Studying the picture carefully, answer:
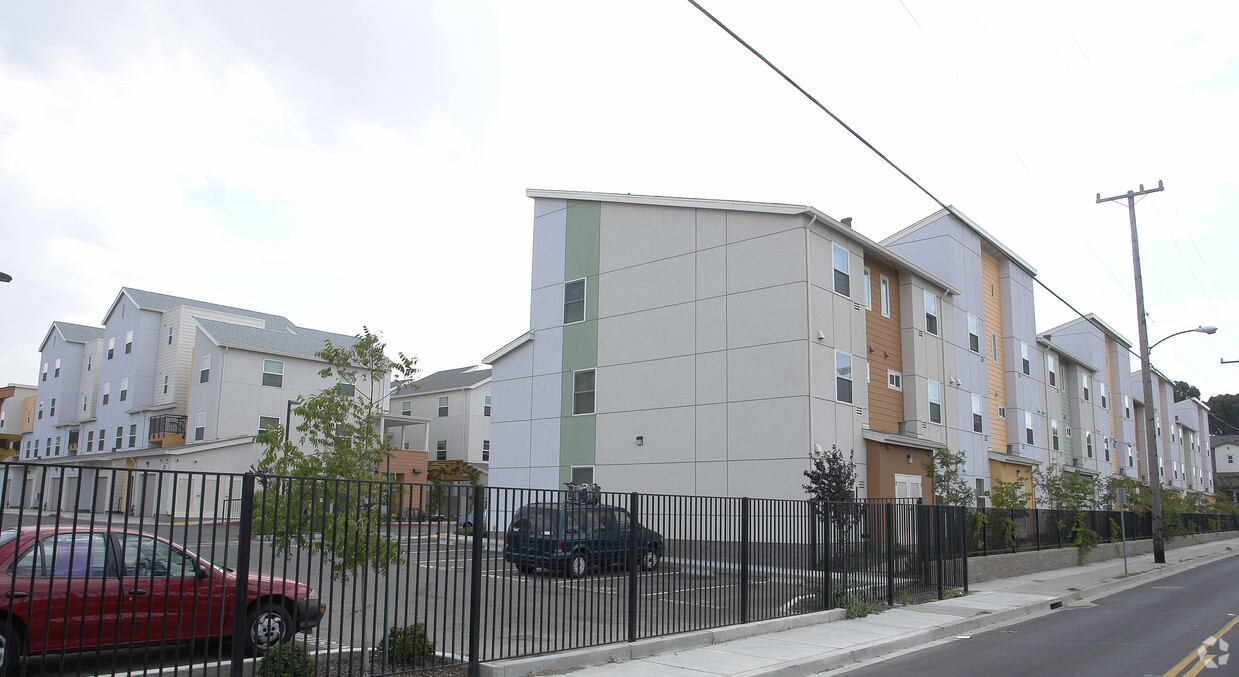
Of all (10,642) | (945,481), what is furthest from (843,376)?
(10,642)

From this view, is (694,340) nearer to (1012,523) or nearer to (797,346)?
(797,346)

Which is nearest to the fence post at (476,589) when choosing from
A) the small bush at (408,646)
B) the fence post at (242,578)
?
the small bush at (408,646)

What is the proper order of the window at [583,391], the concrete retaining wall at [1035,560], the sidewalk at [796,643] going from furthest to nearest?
the window at [583,391] < the concrete retaining wall at [1035,560] < the sidewalk at [796,643]

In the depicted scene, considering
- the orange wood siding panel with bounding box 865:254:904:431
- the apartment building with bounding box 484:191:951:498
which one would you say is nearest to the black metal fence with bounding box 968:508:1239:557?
the apartment building with bounding box 484:191:951:498

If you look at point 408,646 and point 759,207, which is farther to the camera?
point 759,207

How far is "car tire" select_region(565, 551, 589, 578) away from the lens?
404 inches

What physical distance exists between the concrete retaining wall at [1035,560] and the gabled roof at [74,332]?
5560 centimetres

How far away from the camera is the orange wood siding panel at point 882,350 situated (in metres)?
27.8

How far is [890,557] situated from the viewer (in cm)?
1669

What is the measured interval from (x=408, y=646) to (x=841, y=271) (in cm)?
2045

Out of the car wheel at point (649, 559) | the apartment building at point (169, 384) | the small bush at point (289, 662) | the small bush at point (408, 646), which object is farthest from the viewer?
the apartment building at point (169, 384)

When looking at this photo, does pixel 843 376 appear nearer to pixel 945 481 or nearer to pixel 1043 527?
pixel 945 481

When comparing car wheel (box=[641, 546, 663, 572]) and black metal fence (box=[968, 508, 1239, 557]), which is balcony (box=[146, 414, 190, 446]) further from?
car wheel (box=[641, 546, 663, 572])

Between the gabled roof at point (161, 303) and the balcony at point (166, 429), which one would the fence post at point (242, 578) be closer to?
the balcony at point (166, 429)
